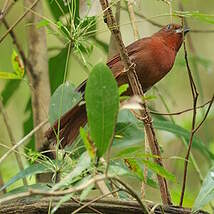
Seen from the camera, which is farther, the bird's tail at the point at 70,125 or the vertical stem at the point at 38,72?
the vertical stem at the point at 38,72

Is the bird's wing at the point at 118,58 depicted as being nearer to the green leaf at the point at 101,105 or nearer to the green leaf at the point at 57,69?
the green leaf at the point at 57,69

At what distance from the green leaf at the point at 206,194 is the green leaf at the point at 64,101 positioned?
43 cm

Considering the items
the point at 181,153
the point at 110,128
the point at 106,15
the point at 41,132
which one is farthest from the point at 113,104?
the point at 181,153

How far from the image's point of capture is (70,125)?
199 cm

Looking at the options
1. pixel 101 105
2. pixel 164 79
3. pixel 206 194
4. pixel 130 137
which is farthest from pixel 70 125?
pixel 164 79

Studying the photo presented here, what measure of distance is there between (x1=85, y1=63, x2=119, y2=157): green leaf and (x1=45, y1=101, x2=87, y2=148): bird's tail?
A: 710mm

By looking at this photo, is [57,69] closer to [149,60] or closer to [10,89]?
[10,89]

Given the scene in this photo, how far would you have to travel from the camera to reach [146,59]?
249 centimetres

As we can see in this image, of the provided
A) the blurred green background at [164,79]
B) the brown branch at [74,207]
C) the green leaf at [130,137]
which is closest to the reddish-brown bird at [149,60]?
the green leaf at [130,137]

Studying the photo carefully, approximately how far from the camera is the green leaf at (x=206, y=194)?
4.30 ft

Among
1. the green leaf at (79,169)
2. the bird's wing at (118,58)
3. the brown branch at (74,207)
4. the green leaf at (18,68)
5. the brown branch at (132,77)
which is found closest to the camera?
the green leaf at (79,169)

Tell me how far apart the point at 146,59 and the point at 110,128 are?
146 cm

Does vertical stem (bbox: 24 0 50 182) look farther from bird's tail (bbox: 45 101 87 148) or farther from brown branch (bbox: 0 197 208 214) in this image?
brown branch (bbox: 0 197 208 214)

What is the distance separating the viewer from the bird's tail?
1.83 meters
